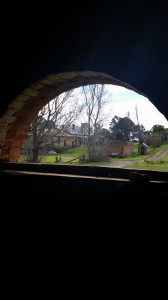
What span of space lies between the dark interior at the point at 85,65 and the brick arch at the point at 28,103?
10cm

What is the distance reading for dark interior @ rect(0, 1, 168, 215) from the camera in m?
1.05

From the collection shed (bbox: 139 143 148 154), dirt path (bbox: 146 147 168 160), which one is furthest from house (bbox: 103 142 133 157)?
dirt path (bbox: 146 147 168 160)

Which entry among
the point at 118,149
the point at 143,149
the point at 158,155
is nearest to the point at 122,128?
the point at 118,149

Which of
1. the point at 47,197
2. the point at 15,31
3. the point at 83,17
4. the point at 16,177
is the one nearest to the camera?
the point at 47,197

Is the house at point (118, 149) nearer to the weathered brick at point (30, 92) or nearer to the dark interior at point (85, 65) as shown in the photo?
the weathered brick at point (30, 92)

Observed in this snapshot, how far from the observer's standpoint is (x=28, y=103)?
8.49ft

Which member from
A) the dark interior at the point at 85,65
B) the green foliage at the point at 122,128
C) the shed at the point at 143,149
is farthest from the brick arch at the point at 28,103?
the green foliage at the point at 122,128

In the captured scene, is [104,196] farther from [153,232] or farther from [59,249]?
[59,249]

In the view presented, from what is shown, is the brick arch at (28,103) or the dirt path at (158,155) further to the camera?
the dirt path at (158,155)

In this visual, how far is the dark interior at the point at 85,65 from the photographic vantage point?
105 centimetres

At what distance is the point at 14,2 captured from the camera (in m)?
2.43

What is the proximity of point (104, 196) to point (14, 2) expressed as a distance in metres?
2.33

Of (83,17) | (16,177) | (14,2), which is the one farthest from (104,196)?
(14,2)

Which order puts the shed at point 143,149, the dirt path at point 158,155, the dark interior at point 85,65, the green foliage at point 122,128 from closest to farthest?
the dark interior at point 85,65, the dirt path at point 158,155, the shed at point 143,149, the green foliage at point 122,128
